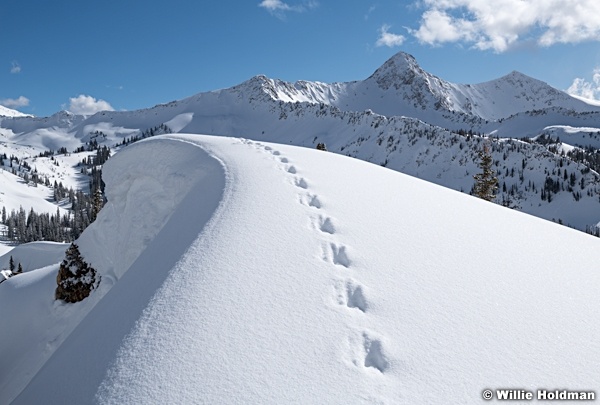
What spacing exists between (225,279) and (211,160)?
678 cm

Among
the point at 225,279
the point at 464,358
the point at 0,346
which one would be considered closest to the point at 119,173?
the point at 0,346

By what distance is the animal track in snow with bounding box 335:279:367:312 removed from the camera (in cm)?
432

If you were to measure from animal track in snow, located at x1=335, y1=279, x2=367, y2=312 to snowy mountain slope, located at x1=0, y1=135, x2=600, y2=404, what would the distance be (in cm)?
2

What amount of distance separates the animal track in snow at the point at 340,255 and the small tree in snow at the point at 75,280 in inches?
480

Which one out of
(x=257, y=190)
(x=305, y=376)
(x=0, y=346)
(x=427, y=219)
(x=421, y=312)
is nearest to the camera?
(x=305, y=376)

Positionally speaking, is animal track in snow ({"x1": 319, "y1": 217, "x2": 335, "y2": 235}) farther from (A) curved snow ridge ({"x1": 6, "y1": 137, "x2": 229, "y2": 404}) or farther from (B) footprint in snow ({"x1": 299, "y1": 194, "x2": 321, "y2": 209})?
(A) curved snow ridge ({"x1": 6, "y1": 137, "x2": 229, "y2": 404})

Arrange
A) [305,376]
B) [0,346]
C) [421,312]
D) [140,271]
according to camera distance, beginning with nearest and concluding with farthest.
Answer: [305,376], [421,312], [140,271], [0,346]

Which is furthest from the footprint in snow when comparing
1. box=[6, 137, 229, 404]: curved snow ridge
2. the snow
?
the snow

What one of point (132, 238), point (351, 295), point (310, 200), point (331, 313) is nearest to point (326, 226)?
point (310, 200)

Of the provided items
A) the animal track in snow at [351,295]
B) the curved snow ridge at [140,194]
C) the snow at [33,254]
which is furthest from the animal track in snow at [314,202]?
the snow at [33,254]

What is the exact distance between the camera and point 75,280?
46.8 feet

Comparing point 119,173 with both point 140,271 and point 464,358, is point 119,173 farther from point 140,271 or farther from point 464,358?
point 464,358

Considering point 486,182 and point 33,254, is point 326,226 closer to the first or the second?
point 486,182

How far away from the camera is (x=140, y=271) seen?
18.7ft
